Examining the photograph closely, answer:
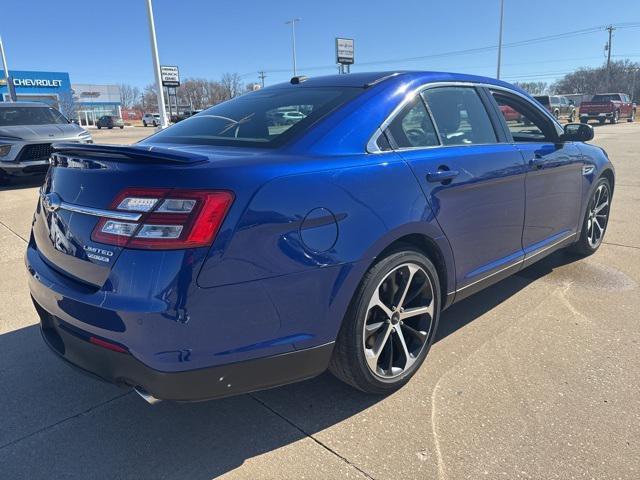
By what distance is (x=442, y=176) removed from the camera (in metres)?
2.73

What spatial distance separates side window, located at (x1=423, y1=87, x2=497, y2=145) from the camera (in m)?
3.01

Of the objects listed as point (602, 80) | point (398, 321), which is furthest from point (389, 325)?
point (602, 80)

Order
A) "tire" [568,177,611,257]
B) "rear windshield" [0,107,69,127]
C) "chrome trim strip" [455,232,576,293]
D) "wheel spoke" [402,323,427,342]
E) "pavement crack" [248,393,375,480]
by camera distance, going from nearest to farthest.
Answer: "pavement crack" [248,393,375,480], "wheel spoke" [402,323,427,342], "chrome trim strip" [455,232,576,293], "tire" [568,177,611,257], "rear windshield" [0,107,69,127]

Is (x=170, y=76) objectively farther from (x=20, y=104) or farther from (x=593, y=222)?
(x=593, y=222)

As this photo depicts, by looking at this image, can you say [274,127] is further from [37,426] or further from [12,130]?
[12,130]

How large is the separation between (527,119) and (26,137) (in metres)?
8.82

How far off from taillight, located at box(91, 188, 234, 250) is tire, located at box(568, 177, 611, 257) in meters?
3.84

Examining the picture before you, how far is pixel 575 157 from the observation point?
13.6ft

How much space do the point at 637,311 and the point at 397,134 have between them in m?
2.40

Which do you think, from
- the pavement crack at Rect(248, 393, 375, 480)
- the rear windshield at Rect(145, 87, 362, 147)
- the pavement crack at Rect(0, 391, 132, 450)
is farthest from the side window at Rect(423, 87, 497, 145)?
the pavement crack at Rect(0, 391, 132, 450)

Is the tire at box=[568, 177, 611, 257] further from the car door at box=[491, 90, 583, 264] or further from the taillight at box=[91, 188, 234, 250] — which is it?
the taillight at box=[91, 188, 234, 250]

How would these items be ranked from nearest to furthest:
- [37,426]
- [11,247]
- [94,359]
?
[94,359], [37,426], [11,247]

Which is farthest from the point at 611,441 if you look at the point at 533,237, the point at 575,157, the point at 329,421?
the point at 575,157

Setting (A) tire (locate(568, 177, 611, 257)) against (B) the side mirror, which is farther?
(A) tire (locate(568, 177, 611, 257))
